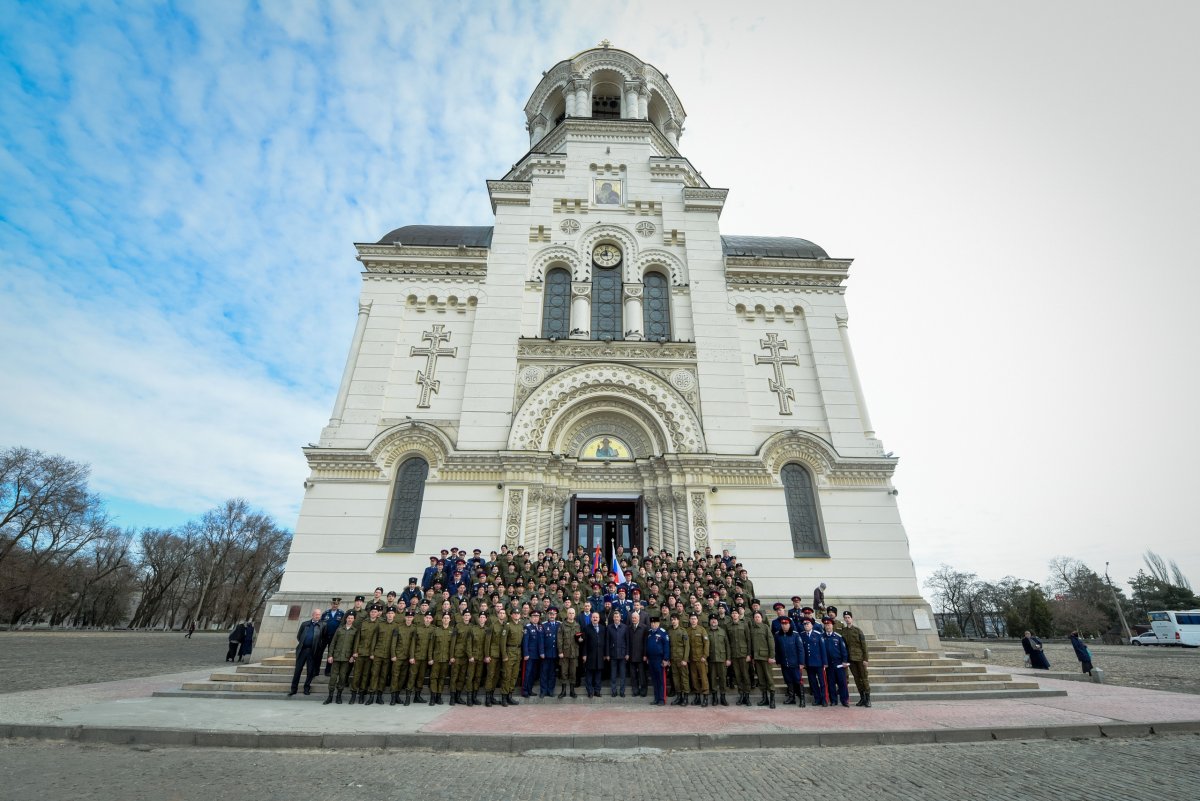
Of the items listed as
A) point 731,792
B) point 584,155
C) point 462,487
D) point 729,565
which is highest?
point 584,155

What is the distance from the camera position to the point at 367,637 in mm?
9000

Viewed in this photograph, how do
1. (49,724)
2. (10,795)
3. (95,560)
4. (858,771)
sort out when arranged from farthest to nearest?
(95,560) < (49,724) < (858,771) < (10,795)

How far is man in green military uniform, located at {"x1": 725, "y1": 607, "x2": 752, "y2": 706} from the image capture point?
8.98 metres

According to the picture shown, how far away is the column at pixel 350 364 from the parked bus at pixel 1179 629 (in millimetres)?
50216

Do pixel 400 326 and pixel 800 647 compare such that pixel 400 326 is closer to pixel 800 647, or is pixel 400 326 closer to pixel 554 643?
pixel 554 643

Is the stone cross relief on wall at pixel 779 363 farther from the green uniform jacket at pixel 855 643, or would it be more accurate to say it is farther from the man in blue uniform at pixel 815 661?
the man in blue uniform at pixel 815 661

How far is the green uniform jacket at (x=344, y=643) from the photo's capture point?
895 cm

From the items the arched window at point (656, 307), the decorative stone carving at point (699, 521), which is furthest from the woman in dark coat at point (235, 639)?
the arched window at point (656, 307)

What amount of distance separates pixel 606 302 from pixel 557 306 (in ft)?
6.10

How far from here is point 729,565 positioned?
12.7 metres

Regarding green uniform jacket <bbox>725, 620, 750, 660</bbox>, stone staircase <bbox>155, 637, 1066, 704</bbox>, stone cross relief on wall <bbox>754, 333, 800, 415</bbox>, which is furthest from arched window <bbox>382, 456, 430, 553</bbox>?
stone cross relief on wall <bbox>754, 333, 800, 415</bbox>

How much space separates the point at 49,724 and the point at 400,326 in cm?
1330

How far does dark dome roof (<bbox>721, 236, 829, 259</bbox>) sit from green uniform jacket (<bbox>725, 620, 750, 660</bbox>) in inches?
580

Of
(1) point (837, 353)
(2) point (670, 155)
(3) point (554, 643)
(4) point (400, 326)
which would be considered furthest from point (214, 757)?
(2) point (670, 155)
